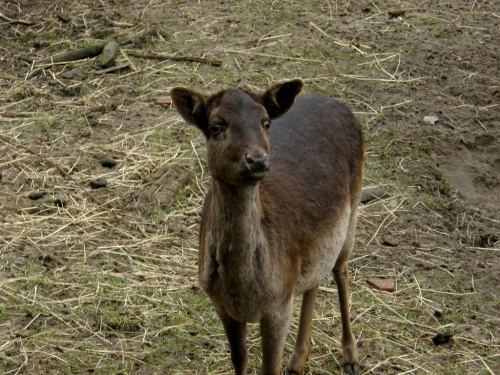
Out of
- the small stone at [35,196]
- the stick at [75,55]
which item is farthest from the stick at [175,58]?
the small stone at [35,196]

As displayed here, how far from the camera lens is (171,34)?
11.2 metres

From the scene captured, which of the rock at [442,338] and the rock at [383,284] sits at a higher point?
the rock at [442,338]

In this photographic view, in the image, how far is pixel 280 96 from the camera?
560 centimetres

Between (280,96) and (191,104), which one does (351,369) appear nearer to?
(280,96)

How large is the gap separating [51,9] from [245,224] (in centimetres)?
744

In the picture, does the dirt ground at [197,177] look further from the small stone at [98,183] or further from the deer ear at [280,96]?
the deer ear at [280,96]

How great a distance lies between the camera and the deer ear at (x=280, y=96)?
18.2ft

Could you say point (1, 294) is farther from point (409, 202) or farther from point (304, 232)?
point (409, 202)

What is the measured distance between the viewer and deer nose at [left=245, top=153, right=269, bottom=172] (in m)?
4.93

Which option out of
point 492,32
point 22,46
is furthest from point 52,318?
point 492,32

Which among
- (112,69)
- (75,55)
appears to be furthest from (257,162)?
(75,55)

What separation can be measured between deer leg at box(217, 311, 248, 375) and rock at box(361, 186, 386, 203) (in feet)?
10.3

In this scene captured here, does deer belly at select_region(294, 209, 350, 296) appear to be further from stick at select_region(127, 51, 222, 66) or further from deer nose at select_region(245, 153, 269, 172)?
stick at select_region(127, 51, 222, 66)

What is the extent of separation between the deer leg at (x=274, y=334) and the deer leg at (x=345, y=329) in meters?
1.06
